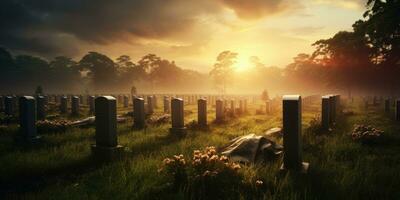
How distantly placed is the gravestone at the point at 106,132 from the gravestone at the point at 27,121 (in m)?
2.78

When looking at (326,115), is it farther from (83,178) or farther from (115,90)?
(115,90)

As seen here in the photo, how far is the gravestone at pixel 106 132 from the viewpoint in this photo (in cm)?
766

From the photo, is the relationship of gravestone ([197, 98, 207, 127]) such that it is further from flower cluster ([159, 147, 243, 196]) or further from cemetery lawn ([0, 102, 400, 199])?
flower cluster ([159, 147, 243, 196])

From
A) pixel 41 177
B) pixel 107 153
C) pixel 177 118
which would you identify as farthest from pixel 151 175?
pixel 177 118

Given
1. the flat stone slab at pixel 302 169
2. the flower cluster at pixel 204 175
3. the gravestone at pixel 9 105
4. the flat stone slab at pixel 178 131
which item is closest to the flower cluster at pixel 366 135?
the flat stone slab at pixel 302 169

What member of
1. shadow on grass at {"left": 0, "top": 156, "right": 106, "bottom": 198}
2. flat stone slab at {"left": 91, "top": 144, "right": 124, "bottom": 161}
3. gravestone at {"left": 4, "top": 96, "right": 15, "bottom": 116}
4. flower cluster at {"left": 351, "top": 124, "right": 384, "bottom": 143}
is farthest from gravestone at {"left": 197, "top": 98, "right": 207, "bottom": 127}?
gravestone at {"left": 4, "top": 96, "right": 15, "bottom": 116}

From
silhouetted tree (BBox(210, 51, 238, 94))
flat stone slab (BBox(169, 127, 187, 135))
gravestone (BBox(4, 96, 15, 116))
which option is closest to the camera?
flat stone slab (BBox(169, 127, 187, 135))

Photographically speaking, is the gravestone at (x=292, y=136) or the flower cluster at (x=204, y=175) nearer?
the flower cluster at (x=204, y=175)

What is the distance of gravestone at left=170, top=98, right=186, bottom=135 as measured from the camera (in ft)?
39.3

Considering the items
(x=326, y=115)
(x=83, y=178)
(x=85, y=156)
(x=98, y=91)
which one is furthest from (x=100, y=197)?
(x=98, y=91)

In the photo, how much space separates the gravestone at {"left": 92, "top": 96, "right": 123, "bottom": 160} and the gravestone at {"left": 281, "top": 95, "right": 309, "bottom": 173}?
4.12 meters

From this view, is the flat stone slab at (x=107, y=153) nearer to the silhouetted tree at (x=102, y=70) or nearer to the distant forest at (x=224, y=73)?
the distant forest at (x=224, y=73)

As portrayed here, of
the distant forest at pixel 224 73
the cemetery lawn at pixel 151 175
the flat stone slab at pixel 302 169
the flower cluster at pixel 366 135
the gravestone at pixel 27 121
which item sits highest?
the distant forest at pixel 224 73

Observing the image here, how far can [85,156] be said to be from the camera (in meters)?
7.65
